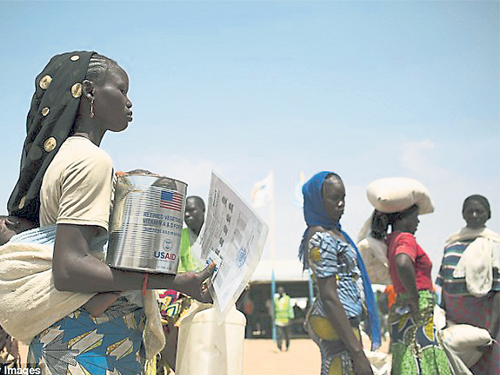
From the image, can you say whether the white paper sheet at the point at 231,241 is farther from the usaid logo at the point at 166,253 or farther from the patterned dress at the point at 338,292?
the patterned dress at the point at 338,292

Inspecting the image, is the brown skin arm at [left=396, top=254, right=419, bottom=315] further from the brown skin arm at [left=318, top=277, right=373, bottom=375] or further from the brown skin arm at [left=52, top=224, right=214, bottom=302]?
the brown skin arm at [left=52, top=224, right=214, bottom=302]

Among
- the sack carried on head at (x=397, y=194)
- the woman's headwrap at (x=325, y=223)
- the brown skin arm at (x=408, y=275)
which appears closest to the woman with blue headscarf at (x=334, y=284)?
the woman's headwrap at (x=325, y=223)

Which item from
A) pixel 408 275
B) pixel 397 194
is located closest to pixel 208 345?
pixel 408 275

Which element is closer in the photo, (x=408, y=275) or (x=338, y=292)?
(x=338, y=292)

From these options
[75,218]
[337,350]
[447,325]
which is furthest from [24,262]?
[447,325]

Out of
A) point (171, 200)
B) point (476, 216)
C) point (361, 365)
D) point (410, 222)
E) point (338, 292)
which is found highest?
point (476, 216)

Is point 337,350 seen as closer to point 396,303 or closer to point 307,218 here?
point 307,218

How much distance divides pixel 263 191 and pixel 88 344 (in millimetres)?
21211

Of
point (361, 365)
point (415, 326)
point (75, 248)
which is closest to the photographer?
point (75, 248)

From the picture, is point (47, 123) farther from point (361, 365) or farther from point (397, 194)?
point (397, 194)

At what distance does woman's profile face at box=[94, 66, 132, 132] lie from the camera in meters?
2.00

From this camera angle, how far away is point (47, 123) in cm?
202

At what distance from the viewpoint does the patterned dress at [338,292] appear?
3.56 metres

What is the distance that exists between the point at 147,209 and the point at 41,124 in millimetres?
549
